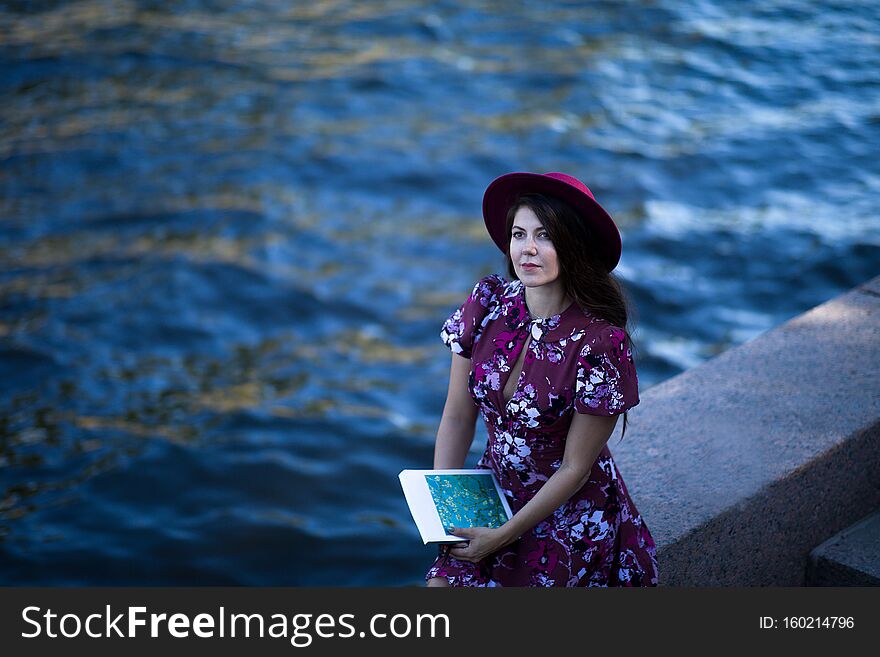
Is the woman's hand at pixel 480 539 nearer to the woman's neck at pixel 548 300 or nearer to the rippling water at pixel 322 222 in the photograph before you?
the woman's neck at pixel 548 300

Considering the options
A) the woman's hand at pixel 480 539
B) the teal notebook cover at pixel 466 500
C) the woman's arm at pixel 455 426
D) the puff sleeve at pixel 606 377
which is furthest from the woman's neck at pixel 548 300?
the woman's hand at pixel 480 539

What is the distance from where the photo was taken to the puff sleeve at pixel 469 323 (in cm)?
351

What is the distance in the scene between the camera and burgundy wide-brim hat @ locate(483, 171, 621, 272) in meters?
3.22

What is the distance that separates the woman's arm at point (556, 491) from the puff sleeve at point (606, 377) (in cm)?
6

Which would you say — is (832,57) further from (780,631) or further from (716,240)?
(780,631)

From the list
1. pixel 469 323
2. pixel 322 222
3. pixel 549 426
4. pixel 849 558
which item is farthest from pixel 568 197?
pixel 322 222

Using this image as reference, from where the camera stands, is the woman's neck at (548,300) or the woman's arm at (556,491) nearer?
the woman's arm at (556,491)

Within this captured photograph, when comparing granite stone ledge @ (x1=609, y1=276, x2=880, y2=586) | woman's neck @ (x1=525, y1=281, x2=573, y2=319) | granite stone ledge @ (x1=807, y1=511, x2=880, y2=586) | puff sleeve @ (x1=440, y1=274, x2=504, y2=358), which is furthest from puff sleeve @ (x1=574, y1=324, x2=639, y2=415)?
granite stone ledge @ (x1=807, y1=511, x2=880, y2=586)

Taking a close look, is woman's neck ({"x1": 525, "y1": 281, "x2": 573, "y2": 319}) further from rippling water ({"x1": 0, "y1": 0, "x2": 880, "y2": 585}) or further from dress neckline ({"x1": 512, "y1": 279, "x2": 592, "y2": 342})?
rippling water ({"x1": 0, "y1": 0, "x2": 880, "y2": 585})

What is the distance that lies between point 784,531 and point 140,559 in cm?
360

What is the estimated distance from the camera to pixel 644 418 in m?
4.35

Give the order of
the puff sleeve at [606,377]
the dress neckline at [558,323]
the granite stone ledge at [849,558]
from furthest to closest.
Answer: the granite stone ledge at [849,558] → the dress neckline at [558,323] → the puff sleeve at [606,377]

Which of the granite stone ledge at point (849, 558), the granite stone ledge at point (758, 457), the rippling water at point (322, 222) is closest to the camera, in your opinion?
the granite stone ledge at point (758, 457)

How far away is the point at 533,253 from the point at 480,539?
0.85 m
